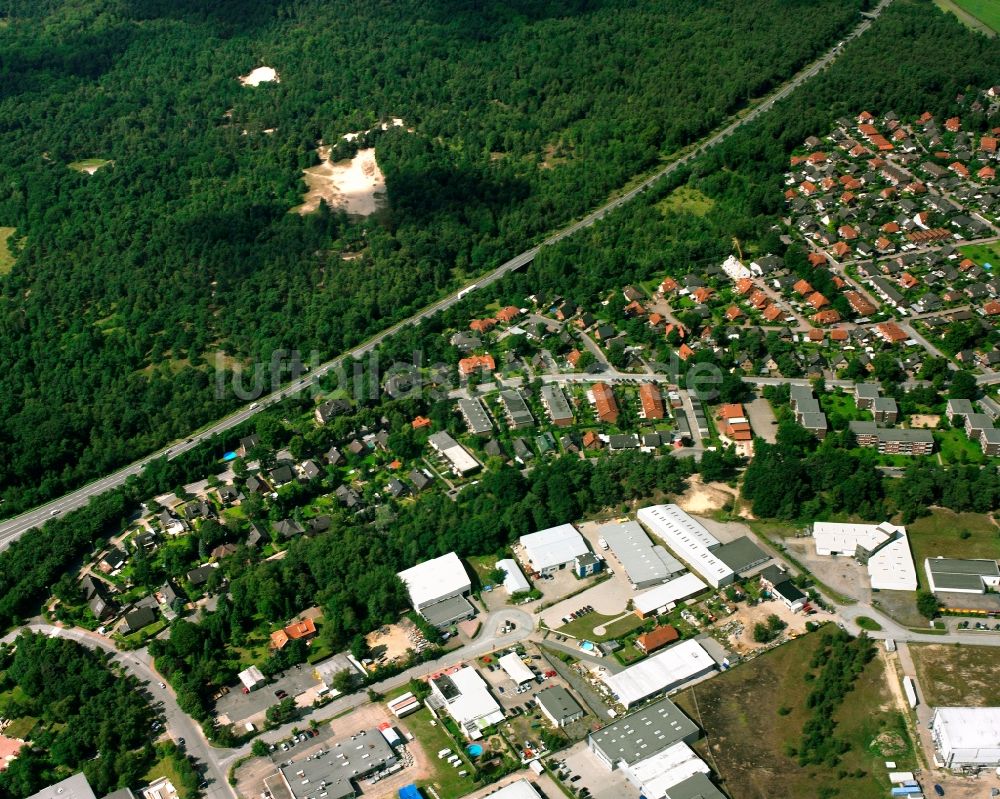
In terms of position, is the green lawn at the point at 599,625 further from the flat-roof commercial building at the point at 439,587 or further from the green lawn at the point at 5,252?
the green lawn at the point at 5,252

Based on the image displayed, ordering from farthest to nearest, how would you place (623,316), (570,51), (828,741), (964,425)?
(570,51) → (623,316) → (964,425) → (828,741)

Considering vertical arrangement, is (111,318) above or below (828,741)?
above

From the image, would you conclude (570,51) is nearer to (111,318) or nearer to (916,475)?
(111,318)

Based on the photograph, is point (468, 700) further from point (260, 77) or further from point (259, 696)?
point (260, 77)

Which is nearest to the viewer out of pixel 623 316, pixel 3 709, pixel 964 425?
pixel 3 709

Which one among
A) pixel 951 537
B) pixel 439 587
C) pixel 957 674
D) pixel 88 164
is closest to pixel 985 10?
pixel 951 537

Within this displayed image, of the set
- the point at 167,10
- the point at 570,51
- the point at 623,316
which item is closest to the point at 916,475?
the point at 623,316
